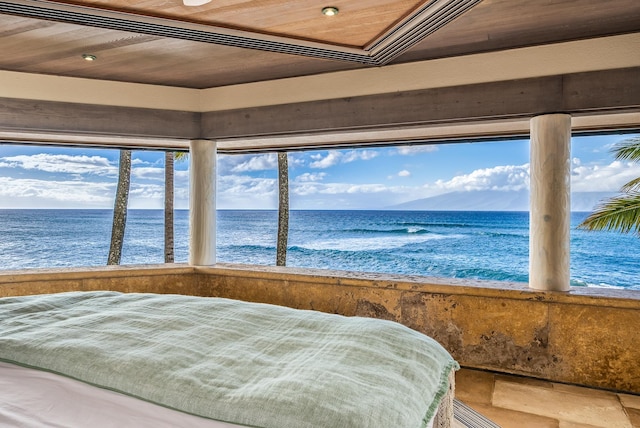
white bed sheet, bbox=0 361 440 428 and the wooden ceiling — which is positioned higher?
the wooden ceiling

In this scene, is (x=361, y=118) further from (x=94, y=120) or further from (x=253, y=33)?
(x=94, y=120)

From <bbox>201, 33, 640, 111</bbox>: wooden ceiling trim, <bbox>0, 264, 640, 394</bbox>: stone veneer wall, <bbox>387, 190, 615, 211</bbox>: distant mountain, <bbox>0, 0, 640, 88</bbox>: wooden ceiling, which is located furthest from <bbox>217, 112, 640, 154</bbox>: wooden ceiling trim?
<bbox>387, 190, 615, 211</bbox>: distant mountain

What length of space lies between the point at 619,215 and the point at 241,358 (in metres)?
5.36

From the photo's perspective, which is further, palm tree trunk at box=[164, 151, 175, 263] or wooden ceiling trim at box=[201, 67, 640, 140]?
palm tree trunk at box=[164, 151, 175, 263]

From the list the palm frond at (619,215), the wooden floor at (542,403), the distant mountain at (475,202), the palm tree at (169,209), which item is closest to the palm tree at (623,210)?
the palm frond at (619,215)

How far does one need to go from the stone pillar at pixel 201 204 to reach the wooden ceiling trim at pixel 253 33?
1.65 metres

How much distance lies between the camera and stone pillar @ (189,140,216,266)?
4.00 meters

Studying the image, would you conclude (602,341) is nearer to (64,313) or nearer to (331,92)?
(331,92)

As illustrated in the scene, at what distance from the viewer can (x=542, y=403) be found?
8.10 ft

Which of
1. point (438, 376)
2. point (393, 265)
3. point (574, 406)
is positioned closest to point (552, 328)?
point (574, 406)

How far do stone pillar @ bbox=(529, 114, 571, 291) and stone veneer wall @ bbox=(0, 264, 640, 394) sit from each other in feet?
0.54

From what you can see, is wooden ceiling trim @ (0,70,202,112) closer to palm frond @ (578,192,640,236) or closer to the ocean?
palm frond @ (578,192,640,236)

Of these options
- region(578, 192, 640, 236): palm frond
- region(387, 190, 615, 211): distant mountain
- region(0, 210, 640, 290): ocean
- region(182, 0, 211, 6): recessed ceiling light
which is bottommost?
region(0, 210, 640, 290): ocean

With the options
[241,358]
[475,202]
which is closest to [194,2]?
[241,358]
